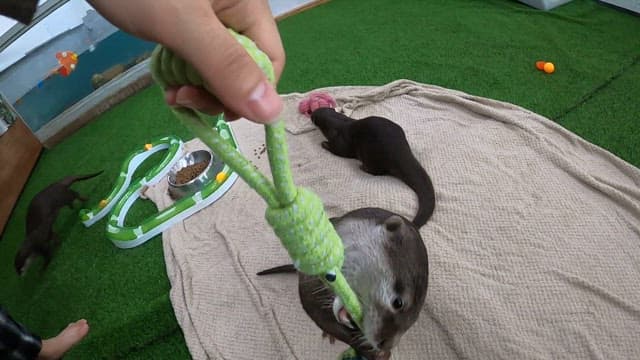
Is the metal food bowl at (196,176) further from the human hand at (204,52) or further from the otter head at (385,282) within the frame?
the human hand at (204,52)

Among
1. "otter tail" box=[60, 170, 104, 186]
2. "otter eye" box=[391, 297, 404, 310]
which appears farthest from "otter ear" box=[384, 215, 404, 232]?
"otter tail" box=[60, 170, 104, 186]

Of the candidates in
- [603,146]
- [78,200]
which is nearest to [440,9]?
[603,146]

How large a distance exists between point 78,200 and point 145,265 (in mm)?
726

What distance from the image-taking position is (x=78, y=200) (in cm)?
222

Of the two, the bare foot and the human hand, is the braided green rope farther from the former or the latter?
the bare foot

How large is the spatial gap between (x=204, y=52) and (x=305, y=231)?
0.25m

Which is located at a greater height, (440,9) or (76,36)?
(76,36)

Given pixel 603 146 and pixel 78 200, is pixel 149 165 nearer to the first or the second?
pixel 78 200

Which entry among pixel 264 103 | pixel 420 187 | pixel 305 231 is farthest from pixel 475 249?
pixel 264 103

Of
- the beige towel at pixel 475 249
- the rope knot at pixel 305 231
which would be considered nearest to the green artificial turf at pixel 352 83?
the beige towel at pixel 475 249

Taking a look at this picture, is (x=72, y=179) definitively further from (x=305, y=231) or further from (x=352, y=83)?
(x=305, y=231)

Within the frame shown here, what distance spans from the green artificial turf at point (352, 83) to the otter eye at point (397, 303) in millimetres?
836

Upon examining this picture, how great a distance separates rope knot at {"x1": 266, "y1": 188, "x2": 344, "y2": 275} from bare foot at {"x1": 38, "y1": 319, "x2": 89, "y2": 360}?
1209 mm

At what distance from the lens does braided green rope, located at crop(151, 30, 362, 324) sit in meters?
0.55
